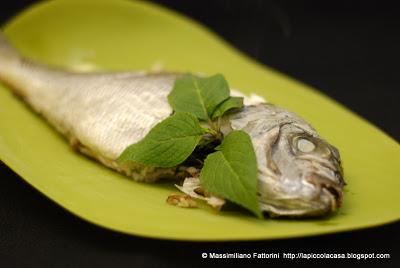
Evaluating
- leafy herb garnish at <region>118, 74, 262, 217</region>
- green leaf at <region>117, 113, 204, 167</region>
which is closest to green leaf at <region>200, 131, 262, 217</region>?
leafy herb garnish at <region>118, 74, 262, 217</region>

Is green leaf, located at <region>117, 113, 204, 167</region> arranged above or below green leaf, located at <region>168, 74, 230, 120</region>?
below

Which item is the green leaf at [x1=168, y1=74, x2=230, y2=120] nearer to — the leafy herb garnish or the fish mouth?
the leafy herb garnish

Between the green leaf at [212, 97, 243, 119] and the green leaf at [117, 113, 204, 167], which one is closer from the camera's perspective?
the green leaf at [117, 113, 204, 167]

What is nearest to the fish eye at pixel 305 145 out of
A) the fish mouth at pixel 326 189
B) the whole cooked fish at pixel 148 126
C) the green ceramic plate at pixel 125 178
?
the whole cooked fish at pixel 148 126

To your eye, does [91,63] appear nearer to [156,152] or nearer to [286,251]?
[156,152]

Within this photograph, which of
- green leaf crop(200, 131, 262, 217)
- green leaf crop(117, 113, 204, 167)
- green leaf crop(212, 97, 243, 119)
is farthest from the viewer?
green leaf crop(212, 97, 243, 119)

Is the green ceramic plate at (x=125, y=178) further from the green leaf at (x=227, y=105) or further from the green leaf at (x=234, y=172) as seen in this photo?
the green leaf at (x=227, y=105)

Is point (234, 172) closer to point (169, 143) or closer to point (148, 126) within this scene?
point (169, 143)
